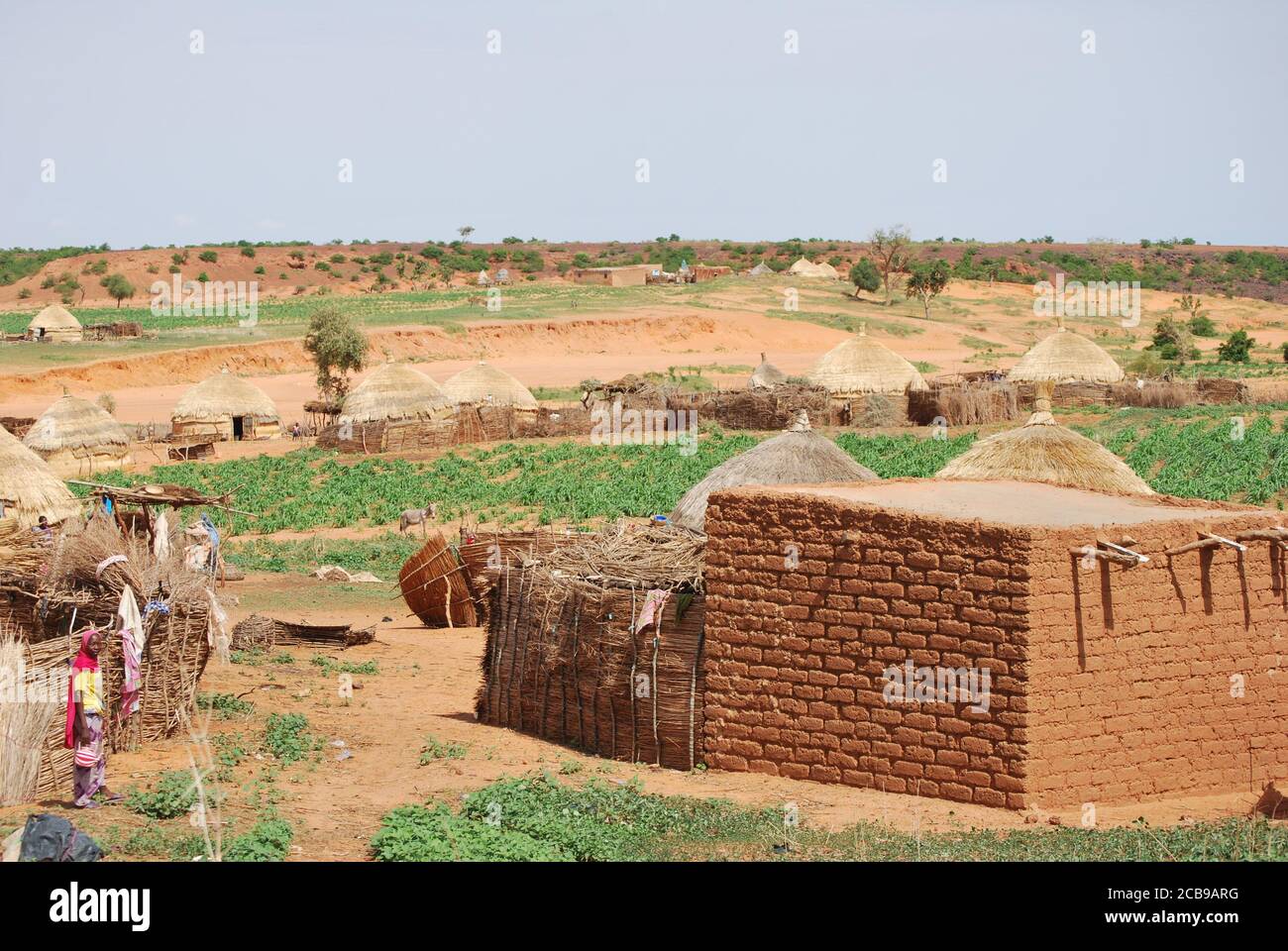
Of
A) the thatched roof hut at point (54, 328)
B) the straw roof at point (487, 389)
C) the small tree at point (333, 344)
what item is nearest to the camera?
the straw roof at point (487, 389)

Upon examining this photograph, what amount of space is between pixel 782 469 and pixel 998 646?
581 cm

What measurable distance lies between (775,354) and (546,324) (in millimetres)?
10218

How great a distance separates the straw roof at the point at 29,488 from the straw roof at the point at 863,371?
68.7ft

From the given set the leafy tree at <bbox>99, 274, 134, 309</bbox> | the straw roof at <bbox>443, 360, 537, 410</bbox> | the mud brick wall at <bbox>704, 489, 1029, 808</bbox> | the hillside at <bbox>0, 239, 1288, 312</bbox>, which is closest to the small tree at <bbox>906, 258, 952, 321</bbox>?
the hillside at <bbox>0, 239, 1288, 312</bbox>

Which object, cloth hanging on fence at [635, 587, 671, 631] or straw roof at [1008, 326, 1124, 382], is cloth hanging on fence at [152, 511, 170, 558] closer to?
cloth hanging on fence at [635, 587, 671, 631]

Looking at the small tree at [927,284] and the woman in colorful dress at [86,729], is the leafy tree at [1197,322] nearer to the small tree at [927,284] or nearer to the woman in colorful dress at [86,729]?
the small tree at [927,284]

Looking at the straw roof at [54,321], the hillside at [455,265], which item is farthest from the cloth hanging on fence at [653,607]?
the hillside at [455,265]

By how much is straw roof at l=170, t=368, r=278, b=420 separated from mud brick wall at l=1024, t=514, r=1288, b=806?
34.0m

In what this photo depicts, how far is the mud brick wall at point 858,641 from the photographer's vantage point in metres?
9.80

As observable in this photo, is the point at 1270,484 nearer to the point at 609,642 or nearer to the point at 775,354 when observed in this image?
the point at 609,642

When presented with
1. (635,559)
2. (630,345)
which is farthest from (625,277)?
(635,559)

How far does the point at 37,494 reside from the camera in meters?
21.4

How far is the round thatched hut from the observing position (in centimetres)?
4041
